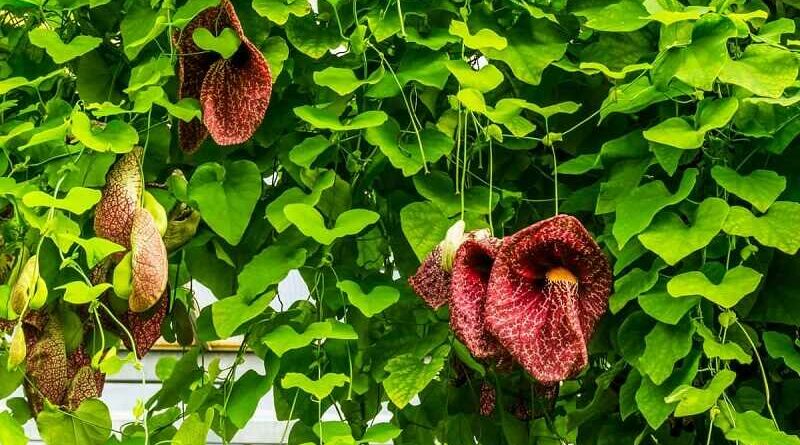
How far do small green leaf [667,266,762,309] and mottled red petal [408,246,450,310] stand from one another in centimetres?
17

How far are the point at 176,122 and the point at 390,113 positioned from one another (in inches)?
7.8

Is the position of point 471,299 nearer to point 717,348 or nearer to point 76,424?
point 717,348

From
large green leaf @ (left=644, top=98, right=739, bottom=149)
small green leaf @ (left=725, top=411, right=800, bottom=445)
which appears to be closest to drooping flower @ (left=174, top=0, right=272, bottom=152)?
large green leaf @ (left=644, top=98, right=739, bottom=149)

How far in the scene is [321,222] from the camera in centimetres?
94

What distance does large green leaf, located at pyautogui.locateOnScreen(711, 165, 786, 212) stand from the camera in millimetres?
873

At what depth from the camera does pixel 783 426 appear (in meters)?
1.06

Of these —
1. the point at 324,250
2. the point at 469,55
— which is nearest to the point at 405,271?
the point at 324,250

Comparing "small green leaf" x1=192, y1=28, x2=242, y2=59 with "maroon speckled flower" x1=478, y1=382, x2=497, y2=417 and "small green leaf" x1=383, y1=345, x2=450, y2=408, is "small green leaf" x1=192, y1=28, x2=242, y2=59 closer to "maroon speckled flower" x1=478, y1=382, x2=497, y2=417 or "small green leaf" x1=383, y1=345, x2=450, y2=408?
"small green leaf" x1=383, y1=345, x2=450, y2=408

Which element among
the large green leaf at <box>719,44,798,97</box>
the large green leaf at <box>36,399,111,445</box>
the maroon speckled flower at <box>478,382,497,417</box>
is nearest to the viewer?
the large green leaf at <box>719,44,798,97</box>

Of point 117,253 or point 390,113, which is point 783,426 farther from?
point 117,253

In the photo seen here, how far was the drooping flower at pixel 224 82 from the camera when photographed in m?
0.95

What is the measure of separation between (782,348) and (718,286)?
0.43 feet

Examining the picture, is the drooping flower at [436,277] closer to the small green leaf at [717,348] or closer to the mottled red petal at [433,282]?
the mottled red petal at [433,282]

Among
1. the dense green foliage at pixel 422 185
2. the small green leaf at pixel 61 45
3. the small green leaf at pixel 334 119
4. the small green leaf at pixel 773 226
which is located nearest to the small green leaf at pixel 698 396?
the dense green foliage at pixel 422 185
